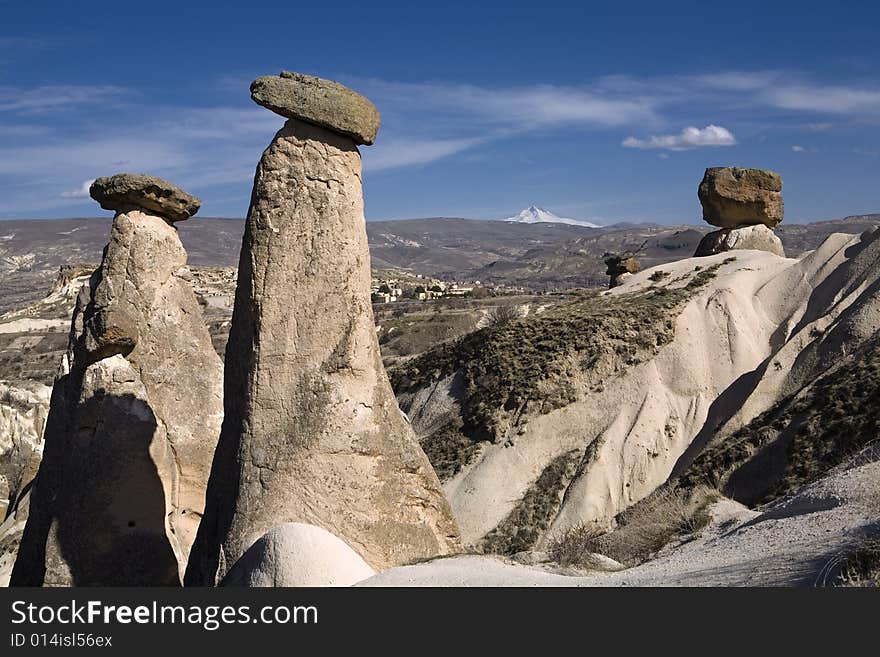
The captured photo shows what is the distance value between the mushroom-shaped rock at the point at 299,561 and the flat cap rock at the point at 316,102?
10.7 feet

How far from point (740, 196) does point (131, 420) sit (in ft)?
61.5

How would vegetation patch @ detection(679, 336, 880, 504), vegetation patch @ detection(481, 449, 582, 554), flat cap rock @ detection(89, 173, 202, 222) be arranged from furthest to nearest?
vegetation patch @ detection(481, 449, 582, 554) < vegetation patch @ detection(679, 336, 880, 504) < flat cap rock @ detection(89, 173, 202, 222)

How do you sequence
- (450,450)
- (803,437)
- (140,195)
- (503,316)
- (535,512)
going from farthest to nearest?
(503,316), (450,450), (535,512), (803,437), (140,195)

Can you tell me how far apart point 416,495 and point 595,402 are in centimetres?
937

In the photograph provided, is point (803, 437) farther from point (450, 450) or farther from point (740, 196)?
point (740, 196)

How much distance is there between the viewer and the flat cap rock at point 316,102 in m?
7.76

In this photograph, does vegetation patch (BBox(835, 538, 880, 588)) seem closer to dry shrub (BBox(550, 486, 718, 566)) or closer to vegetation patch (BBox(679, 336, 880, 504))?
dry shrub (BBox(550, 486, 718, 566))

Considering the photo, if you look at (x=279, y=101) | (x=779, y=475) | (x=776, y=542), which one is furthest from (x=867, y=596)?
(x=779, y=475)

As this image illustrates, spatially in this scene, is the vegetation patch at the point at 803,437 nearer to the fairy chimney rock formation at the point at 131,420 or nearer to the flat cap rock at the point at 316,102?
the flat cap rock at the point at 316,102

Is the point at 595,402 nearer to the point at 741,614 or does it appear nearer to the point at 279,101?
the point at 279,101

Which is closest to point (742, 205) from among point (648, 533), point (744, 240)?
point (744, 240)

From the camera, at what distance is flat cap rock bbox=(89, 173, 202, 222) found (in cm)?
1031

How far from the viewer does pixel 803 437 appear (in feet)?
38.6

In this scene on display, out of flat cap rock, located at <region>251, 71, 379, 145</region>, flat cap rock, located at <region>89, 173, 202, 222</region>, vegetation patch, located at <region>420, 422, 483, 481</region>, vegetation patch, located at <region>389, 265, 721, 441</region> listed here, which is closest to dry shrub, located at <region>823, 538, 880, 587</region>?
flat cap rock, located at <region>251, 71, 379, 145</region>
